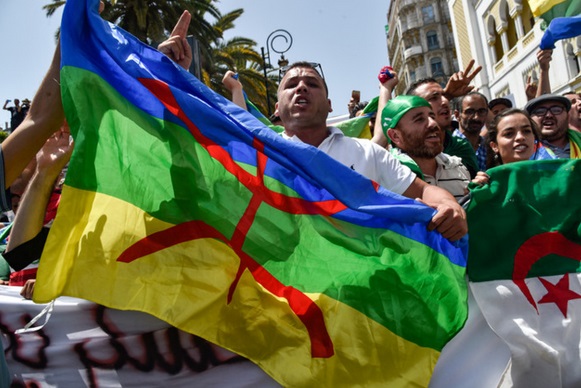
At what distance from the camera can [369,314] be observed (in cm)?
243

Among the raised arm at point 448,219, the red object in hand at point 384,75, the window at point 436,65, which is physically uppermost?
the window at point 436,65

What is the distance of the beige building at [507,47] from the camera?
64.1 feet

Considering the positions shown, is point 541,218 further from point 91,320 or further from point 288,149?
point 91,320

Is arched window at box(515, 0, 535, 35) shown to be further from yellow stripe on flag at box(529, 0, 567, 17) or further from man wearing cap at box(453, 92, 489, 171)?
man wearing cap at box(453, 92, 489, 171)

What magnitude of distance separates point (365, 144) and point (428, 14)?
69.0m

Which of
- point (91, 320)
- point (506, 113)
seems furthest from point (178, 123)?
point (506, 113)

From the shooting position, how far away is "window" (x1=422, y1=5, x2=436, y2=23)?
220 ft

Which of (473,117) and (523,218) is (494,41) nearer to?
(473,117)

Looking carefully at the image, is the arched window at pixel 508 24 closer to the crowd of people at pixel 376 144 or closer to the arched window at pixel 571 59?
the arched window at pixel 571 59

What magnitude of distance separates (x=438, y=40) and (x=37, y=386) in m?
69.1

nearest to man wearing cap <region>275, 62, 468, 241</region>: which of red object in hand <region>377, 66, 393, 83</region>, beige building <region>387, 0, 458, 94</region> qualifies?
red object in hand <region>377, 66, 393, 83</region>

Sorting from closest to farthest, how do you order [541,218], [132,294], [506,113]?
1. [132,294]
2. [541,218]
3. [506,113]

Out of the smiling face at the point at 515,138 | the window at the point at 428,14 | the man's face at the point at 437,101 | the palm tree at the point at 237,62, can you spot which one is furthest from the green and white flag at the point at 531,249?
the window at the point at 428,14

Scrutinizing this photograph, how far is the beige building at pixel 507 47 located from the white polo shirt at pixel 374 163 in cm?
1776
